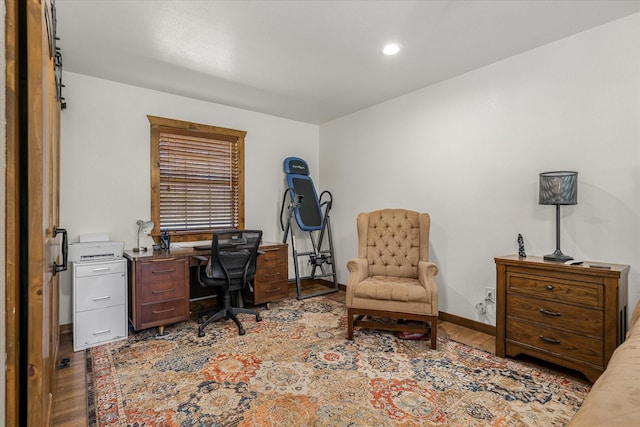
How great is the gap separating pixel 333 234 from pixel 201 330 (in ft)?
7.84

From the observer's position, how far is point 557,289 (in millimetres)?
2211

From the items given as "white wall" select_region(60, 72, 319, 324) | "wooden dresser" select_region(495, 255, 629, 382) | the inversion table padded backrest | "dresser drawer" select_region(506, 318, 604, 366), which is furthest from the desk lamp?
"dresser drawer" select_region(506, 318, 604, 366)

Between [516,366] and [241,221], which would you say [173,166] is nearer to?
[241,221]

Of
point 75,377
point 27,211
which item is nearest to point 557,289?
point 27,211

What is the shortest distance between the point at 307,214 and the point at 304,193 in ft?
1.05

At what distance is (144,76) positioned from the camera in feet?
10.4

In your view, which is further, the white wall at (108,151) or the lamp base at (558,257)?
the white wall at (108,151)

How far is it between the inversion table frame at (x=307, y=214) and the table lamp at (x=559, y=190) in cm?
264

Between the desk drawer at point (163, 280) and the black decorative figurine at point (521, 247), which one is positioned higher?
the black decorative figurine at point (521, 247)

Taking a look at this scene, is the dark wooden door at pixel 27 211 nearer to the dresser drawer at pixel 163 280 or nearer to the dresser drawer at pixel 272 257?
the dresser drawer at pixel 163 280

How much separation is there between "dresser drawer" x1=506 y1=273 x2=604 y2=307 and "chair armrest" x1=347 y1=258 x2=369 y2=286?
3.84 feet

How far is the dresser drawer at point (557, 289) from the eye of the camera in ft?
6.76

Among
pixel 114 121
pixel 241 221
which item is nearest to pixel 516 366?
pixel 241 221

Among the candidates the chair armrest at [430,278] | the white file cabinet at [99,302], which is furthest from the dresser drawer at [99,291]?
the chair armrest at [430,278]
